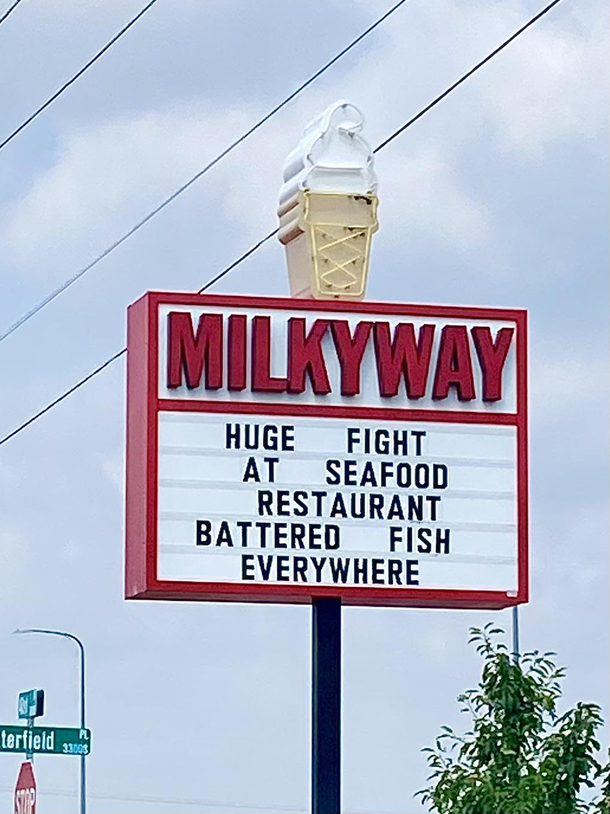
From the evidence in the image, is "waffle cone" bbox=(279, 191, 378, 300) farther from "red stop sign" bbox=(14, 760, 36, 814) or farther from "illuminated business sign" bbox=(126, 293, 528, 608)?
"red stop sign" bbox=(14, 760, 36, 814)

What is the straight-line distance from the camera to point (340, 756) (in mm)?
16609

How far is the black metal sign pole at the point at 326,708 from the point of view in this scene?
54.2ft

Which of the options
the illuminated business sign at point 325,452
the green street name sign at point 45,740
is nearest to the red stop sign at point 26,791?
the green street name sign at point 45,740

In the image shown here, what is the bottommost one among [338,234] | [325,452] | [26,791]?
[26,791]

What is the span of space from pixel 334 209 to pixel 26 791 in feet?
29.1

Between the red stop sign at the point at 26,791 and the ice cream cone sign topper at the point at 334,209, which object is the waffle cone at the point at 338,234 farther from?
the red stop sign at the point at 26,791

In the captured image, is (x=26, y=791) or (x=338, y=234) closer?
(x=338, y=234)

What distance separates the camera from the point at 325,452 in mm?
16812

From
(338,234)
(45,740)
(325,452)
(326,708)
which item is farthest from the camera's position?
(45,740)

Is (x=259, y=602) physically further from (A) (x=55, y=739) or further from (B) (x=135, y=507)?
(A) (x=55, y=739)

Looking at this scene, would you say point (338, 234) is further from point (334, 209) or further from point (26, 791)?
point (26, 791)

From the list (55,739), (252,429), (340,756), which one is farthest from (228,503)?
(55,739)

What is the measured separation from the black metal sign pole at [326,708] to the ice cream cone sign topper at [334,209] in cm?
227

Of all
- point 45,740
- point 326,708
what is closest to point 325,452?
point 326,708
